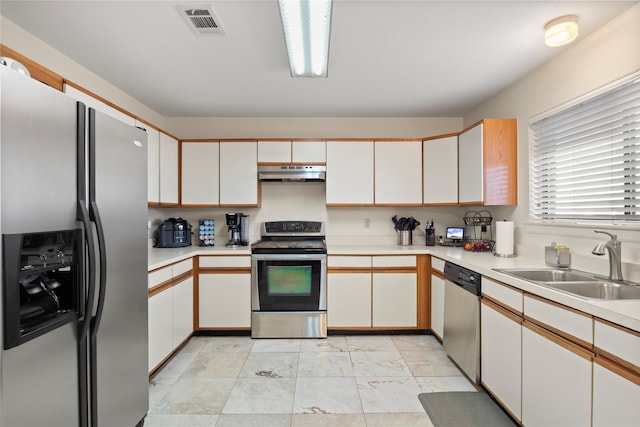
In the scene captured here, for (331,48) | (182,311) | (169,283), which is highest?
(331,48)

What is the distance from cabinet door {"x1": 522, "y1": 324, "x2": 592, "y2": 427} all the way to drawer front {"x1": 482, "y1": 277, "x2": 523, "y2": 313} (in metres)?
0.13

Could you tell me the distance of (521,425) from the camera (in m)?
1.77

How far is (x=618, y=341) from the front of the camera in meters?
1.20

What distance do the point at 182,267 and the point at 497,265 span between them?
2.63m

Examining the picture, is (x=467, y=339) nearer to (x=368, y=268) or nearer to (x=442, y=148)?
(x=368, y=268)

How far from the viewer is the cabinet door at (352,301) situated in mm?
3236

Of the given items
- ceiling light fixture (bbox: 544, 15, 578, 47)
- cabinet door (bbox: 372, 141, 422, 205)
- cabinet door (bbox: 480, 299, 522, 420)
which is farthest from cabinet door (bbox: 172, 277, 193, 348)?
ceiling light fixture (bbox: 544, 15, 578, 47)

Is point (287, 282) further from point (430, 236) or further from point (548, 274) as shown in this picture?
point (548, 274)

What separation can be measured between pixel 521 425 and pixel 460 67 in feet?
8.13

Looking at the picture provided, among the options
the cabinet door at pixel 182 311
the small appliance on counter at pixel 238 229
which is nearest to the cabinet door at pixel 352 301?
the small appliance on counter at pixel 238 229

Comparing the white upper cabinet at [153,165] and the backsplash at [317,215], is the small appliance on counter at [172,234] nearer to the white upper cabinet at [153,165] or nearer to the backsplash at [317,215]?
the backsplash at [317,215]

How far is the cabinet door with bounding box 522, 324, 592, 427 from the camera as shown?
1355mm

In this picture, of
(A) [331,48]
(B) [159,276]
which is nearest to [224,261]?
(B) [159,276]

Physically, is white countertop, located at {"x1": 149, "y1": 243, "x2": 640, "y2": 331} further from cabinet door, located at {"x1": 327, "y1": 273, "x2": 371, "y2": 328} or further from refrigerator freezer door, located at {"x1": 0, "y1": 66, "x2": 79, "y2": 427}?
refrigerator freezer door, located at {"x1": 0, "y1": 66, "x2": 79, "y2": 427}
